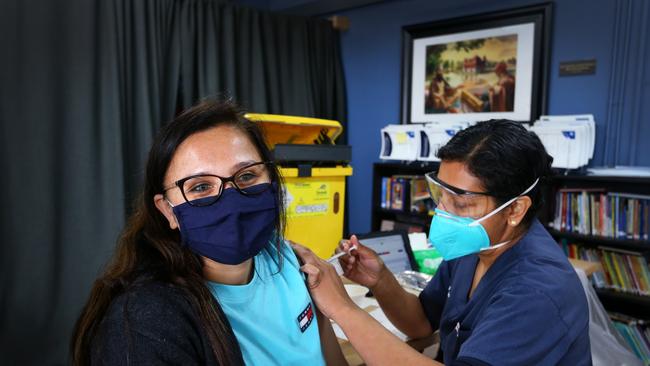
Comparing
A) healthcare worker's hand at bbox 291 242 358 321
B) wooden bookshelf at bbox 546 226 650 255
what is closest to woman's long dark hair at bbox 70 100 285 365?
healthcare worker's hand at bbox 291 242 358 321

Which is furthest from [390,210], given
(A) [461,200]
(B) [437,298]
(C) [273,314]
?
(C) [273,314]

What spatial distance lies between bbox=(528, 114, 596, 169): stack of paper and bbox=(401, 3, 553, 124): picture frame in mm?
462

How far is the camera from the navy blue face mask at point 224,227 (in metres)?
0.99

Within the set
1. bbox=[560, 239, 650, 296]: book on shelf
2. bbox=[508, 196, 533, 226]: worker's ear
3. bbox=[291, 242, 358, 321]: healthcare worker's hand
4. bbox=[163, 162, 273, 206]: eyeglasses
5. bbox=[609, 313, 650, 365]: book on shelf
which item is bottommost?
bbox=[609, 313, 650, 365]: book on shelf

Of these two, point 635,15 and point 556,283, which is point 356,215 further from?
point 556,283

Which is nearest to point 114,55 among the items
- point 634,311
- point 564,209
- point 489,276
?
point 489,276

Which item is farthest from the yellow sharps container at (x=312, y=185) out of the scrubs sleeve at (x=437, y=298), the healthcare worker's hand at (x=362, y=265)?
the scrubs sleeve at (x=437, y=298)

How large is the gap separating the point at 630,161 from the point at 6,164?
144 inches

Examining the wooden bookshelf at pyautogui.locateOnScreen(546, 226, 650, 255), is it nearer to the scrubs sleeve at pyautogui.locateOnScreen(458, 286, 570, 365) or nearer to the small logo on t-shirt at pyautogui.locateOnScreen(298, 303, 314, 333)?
the scrubs sleeve at pyautogui.locateOnScreen(458, 286, 570, 365)

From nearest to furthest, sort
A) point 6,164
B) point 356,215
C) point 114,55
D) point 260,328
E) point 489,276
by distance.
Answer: point 260,328
point 489,276
point 6,164
point 114,55
point 356,215

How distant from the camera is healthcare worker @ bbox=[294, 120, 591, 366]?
954 mm

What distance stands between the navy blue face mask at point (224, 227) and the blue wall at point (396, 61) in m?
2.72

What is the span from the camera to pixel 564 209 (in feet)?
8.99

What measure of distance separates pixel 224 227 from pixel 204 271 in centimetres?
15
